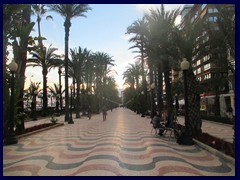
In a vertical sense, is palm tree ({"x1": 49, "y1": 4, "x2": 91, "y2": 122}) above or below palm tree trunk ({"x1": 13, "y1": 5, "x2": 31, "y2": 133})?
above

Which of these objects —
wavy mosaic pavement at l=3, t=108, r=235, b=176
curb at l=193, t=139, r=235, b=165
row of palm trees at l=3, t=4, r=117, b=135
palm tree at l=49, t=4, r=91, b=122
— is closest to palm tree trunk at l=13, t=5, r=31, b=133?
row of palm trees at l=3, t=4, r=117, b=135

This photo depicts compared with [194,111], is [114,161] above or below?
below

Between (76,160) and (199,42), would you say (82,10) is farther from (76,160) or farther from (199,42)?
(76,160)

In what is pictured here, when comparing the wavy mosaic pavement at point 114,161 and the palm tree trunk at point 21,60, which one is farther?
the palm tree trunk at point 21,60

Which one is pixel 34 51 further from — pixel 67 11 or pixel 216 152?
pixel 216 152

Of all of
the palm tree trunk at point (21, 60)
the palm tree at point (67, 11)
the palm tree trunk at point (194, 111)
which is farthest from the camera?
the palm tree at point (67, 11)

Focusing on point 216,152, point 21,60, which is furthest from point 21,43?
point 216,152

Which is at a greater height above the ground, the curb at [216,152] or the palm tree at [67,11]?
the palm tree at [67,11]

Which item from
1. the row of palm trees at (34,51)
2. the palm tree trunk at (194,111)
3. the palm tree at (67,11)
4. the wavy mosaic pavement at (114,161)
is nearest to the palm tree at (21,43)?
the row of palm trees at (34,51)

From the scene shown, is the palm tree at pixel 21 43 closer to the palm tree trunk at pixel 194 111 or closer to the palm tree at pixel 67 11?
the palm tree trunk at pixel 194 111

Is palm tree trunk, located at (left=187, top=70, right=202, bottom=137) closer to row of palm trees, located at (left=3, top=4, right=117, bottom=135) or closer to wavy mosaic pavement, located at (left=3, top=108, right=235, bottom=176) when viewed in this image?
wavy mosaic pavement, located at (left=3, top=108, right=235, bottom=176)
